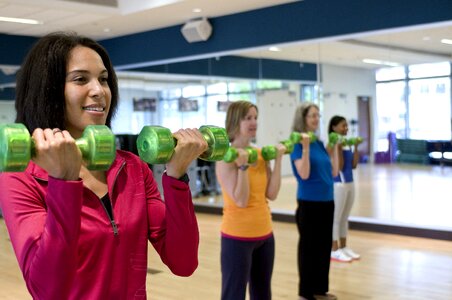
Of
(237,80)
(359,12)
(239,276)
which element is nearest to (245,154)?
(239,276)

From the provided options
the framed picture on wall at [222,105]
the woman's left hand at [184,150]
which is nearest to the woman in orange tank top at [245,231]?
the woman's left hand at [184,150]

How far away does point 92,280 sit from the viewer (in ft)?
4.17

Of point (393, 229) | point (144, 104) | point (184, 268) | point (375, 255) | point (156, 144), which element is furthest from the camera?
point (144, 104)

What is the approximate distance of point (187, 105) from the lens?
34.2 feet

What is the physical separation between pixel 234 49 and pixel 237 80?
44.9 inches

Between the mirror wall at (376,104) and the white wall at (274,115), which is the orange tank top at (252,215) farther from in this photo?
the white wall at (274,115)

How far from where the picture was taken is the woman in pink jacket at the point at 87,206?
3.80 ft

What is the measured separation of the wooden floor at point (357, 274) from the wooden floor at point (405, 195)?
0.39 meters

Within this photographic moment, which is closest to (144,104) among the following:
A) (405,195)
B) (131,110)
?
(131,110)

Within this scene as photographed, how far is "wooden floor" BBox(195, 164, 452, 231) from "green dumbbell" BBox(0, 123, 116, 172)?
640cm

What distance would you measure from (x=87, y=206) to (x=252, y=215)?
205cm

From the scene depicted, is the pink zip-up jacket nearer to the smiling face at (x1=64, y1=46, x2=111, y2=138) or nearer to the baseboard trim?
the smiling face at (x1=64, y1=46, x2=111, y2=138)

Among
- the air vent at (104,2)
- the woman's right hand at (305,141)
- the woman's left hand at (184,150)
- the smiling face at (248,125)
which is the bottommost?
the woman's right hand at (305,141)

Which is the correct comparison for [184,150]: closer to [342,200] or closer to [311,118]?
[311,118]
